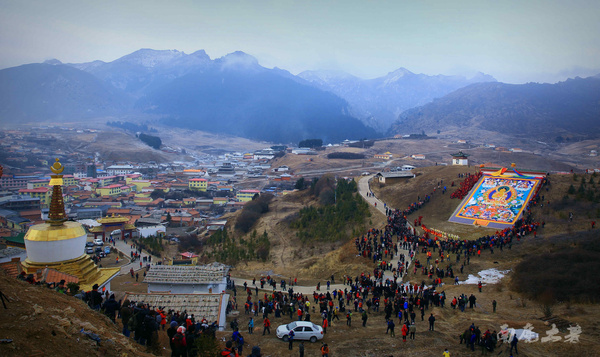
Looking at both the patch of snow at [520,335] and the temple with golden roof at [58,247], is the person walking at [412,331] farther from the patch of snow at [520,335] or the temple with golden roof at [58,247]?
the temple with golden roof at [58,247]

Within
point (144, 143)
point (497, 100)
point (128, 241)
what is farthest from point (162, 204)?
point (497, 100)

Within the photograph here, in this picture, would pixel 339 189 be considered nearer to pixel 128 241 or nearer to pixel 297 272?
pixel 297 272

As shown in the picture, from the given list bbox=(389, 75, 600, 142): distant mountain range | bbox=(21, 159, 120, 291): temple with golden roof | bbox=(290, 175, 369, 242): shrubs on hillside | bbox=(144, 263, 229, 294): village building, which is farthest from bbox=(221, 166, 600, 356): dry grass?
bbox=(389, 75, 600, 142): distant mountain range

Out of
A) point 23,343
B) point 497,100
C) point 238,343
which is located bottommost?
point 238,343

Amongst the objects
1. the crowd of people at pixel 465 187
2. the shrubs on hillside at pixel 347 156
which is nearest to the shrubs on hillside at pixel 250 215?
the crowd of people at pixel 465 187

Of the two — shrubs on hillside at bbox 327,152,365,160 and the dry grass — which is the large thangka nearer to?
the dry grass

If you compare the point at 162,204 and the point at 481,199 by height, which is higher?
the point at 481,199
